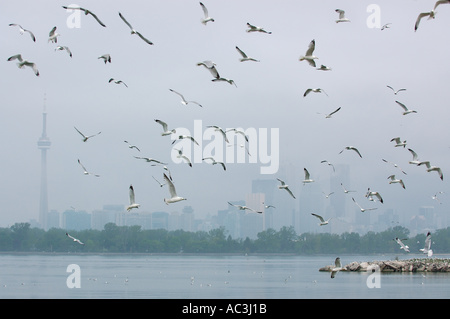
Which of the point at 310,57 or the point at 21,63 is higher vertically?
the point at 21,63

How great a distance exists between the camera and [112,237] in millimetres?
190750

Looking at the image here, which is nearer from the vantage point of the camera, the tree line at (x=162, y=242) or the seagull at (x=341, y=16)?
the seagull at (x=341, y=16)

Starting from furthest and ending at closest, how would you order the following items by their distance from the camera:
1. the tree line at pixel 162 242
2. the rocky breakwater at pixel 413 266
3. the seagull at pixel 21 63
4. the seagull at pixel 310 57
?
the tree line at pixel 162 242
the rocky breakwater at pixel 413 266
the seagull at pixel 21 63
the seagull at pixel 310 57

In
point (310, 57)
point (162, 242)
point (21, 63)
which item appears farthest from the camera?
point (162, 242)

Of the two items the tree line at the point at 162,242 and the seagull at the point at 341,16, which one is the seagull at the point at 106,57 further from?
the tree line at the point at 162,242

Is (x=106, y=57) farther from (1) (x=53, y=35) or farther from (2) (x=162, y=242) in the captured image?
(2) (x=162, y=242)

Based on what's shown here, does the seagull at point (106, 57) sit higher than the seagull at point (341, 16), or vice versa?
the seagull at point (341, 16)

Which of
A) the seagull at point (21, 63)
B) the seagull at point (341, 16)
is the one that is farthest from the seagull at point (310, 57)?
the seagull at point (21, 63)

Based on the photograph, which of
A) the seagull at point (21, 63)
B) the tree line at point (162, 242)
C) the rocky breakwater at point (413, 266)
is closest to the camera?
the seagull at point (21, 63)

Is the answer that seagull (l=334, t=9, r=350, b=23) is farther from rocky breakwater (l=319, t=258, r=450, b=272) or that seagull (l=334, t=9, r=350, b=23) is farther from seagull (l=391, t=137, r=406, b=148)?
rocky breakwater (l=319, t=258, r=450, b=272)

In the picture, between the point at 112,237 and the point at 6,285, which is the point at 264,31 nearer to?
the point at 6,285

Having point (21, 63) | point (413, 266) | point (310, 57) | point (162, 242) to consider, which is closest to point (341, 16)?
point (310, 57)
